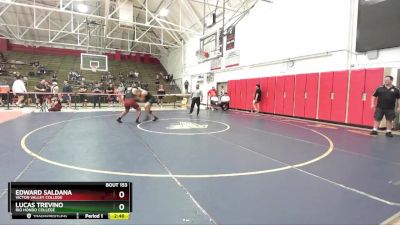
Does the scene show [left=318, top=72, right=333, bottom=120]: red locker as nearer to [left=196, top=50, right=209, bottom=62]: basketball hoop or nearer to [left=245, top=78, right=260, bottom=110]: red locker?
[left=245, top=78, right=260, bottom=110]: red locker

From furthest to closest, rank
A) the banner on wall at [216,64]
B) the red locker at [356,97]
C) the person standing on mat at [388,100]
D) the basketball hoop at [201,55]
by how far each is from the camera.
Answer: the basketball hoop at [201,55] < the banner on wall at [216,64] < the red locker at [356,97] < the person standing on mat at [388,100]

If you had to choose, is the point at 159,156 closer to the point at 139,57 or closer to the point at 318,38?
the point at 318,38

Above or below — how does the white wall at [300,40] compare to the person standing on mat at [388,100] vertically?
above

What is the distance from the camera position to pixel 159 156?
178 inches

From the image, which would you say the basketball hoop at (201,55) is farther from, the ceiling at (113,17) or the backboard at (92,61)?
the backboard at (92,61)

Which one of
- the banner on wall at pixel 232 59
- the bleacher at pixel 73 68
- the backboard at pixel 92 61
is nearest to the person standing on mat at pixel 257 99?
the banner on wall at pixel 232 59

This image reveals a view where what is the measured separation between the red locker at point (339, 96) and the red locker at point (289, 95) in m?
2.16

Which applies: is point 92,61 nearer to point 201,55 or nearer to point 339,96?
point 201,55

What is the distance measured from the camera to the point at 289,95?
11.9m

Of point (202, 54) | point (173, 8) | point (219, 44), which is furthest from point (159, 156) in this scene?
point (173, 8)

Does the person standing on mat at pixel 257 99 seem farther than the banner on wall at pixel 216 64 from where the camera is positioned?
No

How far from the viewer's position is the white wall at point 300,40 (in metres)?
9.66

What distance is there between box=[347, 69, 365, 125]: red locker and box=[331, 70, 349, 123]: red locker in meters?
0.24

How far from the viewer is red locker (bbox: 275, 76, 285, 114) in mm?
12352
